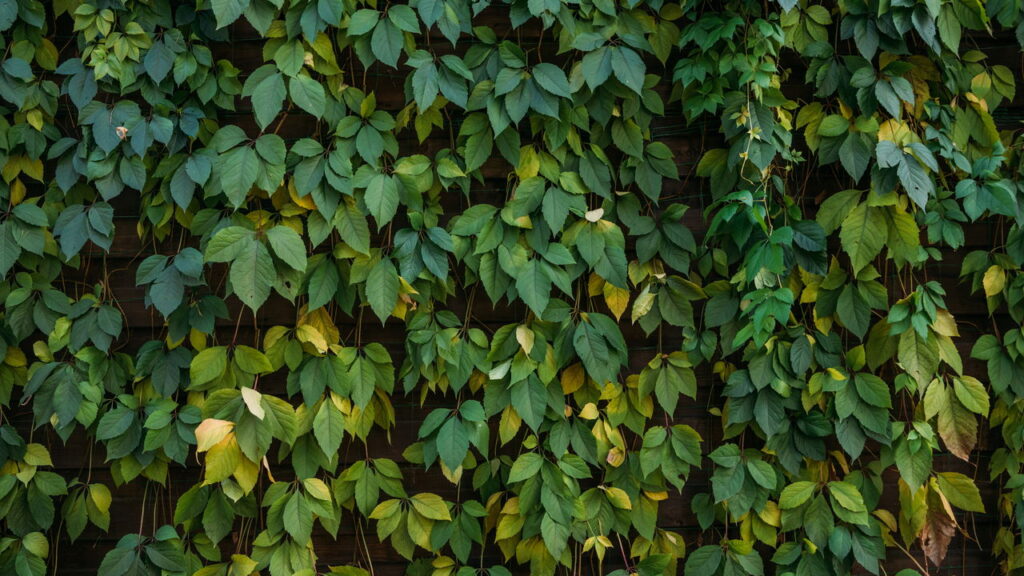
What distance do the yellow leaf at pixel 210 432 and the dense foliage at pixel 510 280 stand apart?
13 mm

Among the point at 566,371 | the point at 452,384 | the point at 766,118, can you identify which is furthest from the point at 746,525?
the point at 766,118

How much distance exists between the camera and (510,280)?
174 centimetres

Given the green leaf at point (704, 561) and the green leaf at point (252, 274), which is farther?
the green leaf at point (704, 561)

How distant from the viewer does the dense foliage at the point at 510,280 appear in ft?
5.61

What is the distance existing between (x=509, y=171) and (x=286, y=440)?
2.55 feet

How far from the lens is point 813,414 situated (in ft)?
5.83

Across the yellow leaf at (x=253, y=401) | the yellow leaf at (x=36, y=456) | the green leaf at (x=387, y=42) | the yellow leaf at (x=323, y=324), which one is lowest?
the yellow leaf at (x=36, y=456)

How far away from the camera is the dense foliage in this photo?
171 cm

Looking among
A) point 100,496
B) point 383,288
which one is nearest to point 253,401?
point 383,288

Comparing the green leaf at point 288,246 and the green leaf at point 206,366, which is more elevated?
the green leaf at point 288,246

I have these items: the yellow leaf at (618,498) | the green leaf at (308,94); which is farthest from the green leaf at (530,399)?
the green leaf at (308,94)

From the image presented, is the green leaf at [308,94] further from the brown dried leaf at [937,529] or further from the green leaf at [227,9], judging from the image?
the brown dried leaf at [937,529]

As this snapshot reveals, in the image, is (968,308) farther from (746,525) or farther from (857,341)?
(746,525)

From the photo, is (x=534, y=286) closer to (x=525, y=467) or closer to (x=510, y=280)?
(x=510, y=280)
